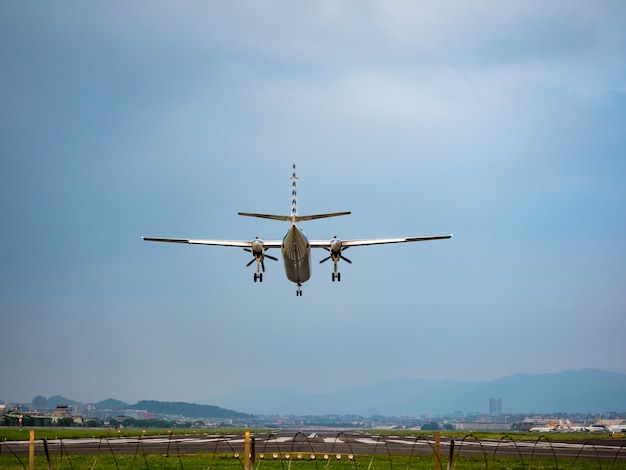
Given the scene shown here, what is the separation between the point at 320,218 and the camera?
57750 mm

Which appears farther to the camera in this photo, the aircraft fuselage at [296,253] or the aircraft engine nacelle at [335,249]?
the aircraft engine nacelle at [335,249]

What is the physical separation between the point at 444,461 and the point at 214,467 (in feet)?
48.6

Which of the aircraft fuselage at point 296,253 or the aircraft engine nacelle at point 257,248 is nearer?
the aircraft fuselage at point 296,253

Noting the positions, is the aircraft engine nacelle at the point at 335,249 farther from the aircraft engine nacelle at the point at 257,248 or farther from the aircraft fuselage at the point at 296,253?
the aircraft engine nacelle at the point at 257,248

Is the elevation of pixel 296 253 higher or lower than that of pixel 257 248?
lower

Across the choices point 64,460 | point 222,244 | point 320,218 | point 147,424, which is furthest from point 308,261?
point 147,424

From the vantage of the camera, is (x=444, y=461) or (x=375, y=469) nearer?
(x=375, y=469)

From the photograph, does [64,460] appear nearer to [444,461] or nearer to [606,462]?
[444,461]

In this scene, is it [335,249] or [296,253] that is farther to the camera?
[335,249]

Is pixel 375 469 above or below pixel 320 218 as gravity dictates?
below

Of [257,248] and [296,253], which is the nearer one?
[296,253]

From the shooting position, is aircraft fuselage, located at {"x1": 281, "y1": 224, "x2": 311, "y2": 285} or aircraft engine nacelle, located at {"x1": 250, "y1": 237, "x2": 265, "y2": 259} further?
aircraft engine nacelle, located at {"x1": 250, "y1": 237, "x2": 265, "y2": 259}

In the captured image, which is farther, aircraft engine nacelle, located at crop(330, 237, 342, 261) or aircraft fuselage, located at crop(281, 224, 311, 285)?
aircraft engine nacelle, located at crop(330, 237, 342, 261)

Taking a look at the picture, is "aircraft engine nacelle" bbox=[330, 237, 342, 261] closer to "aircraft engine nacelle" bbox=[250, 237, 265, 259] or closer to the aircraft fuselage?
the aircraft fuselage
